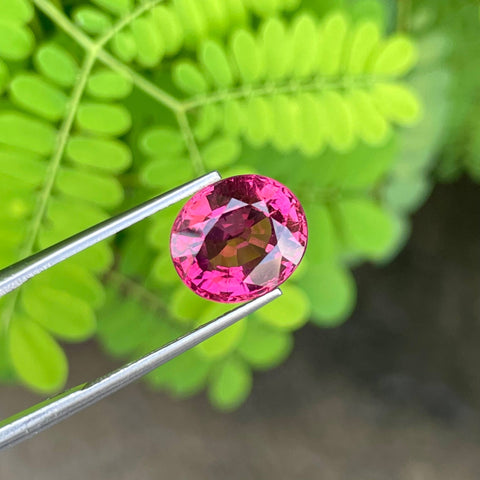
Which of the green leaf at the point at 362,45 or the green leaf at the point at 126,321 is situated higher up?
the green leaf at the point at 362,45

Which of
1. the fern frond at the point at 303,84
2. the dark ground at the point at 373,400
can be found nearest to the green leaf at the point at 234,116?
the fern frond at the point at 303,84

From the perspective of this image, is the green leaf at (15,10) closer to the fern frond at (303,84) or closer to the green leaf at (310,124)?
the fern frond at (303,84)

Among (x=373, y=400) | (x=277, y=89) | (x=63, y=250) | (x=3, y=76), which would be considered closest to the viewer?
(x=63, y=250)

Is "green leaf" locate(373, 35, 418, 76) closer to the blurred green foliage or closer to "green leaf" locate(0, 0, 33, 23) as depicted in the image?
the blurred green foliage

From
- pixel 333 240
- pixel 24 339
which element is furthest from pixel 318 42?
pixel 24 339

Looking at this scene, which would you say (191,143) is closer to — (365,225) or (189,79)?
(189,79)

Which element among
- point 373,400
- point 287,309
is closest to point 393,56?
point 287,309

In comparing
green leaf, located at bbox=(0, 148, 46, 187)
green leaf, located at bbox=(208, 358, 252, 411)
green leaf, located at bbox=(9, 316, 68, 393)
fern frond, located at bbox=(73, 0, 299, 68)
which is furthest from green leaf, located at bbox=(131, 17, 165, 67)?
green leaf, located at bbox=(208, 358, 252, 411)
